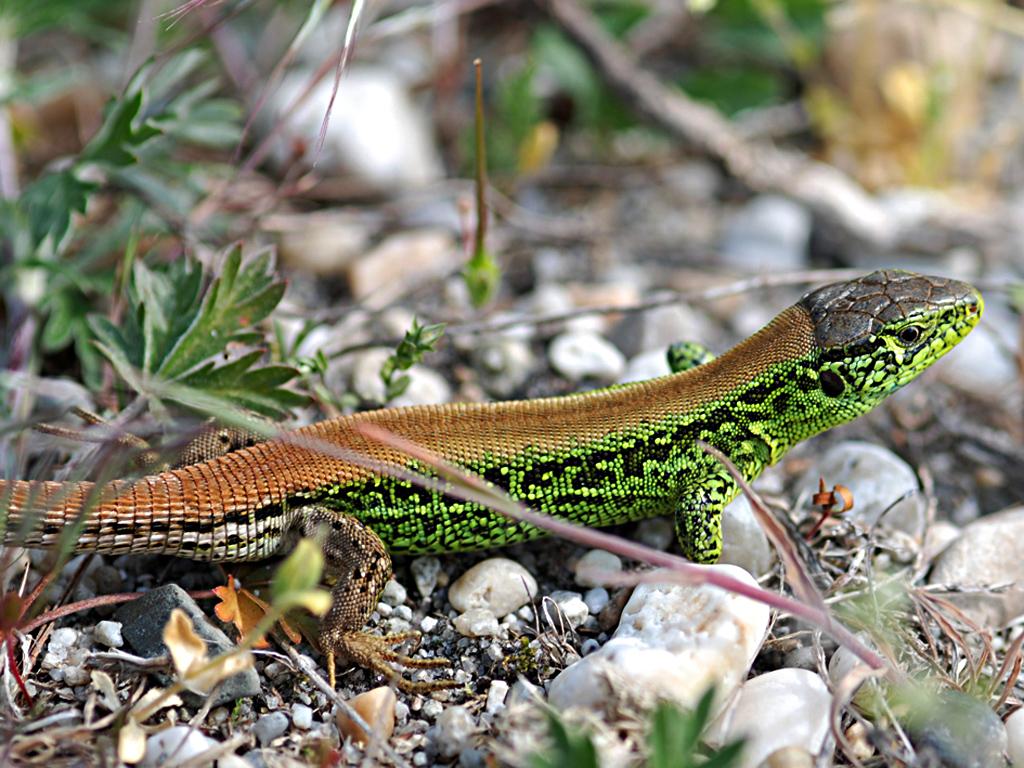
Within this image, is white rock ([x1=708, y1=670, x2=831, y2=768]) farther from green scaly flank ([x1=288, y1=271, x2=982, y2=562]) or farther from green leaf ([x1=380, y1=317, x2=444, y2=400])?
green leaf ([x1=380, y1=317, x2=444, y2=400])

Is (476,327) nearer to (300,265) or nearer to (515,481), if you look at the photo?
(515,481)

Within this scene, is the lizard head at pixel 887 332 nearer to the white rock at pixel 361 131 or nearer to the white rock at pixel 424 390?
the white rock at pixel 424 390

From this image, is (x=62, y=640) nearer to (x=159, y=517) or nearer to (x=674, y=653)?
(x=159, y=517)

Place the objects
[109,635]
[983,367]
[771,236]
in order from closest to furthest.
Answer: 1. [109,635]
2. [983,367]
3. [771,236]

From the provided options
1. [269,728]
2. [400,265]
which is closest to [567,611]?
[269,728]

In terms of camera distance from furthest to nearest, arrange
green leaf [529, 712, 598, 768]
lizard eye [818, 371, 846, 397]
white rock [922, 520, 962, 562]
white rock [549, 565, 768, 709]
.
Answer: white rock [922, 520, 962, 562] < lizard eye [818, 371, 846, 397] < white rock [549, 565, 768, 709] < green leaf [529, 712, 598, 768]

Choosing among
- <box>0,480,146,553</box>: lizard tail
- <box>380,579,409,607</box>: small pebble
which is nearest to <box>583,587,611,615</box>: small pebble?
<box>380,579,409,607</box>: small pebble

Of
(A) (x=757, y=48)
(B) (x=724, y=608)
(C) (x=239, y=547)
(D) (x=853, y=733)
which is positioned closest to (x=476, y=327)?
(C) (x=239, y=547)
